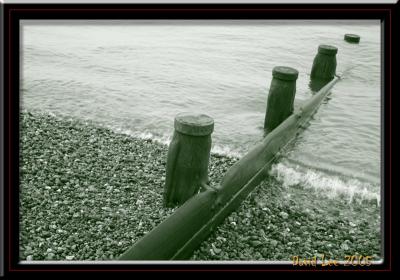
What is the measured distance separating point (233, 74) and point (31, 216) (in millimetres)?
8242

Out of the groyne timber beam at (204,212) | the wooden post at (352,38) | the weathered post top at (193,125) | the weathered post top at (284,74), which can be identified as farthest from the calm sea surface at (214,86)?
the weathered post top at (193,125)

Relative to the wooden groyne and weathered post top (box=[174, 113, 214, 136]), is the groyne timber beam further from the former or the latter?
weathered post top (box=[174, 113, 214, 136])

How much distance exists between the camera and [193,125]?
11.5 ft

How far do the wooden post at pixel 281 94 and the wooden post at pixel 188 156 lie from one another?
2.72 meters

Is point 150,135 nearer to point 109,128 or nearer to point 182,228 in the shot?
point 109,128

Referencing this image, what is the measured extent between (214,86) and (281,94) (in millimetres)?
4099

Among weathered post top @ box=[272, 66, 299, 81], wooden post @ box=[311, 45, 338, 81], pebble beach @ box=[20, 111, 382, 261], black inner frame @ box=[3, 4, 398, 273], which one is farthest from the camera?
wooden post @ box=[311, 45, 338, 81]

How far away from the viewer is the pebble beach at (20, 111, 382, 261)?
3.70m

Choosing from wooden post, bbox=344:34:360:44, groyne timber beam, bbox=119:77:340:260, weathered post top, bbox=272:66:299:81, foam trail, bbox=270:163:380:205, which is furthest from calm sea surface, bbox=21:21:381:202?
weathered post top, bbox=272:66:299:81

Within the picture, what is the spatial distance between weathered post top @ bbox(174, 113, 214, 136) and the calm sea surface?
3.65 feet

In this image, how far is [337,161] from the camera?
20.8ft

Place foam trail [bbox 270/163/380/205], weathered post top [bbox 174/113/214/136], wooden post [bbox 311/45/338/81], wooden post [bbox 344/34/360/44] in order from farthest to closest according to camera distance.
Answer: wooden post [bbox 344/34/360/44]
wooden post [bbox 311/45/338/81]
foam trail [bbox 270/163/380/205]
weathered post top [bbox 174/113/214/136]

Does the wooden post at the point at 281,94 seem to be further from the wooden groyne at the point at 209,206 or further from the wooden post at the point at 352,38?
the wooden post at the point at 352,38
